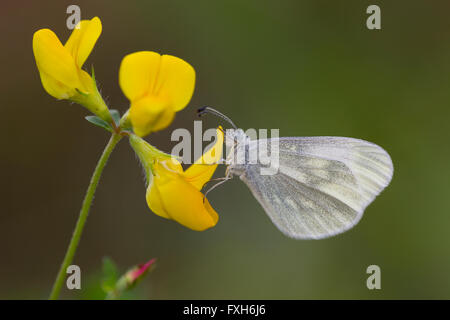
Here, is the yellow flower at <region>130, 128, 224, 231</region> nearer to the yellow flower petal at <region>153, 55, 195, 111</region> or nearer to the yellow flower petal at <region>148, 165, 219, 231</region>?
the yellow flower petal at <region>148, 165, 219, 231</region>

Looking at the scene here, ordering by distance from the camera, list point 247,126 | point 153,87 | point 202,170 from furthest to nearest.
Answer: point 247,126 → point 202,170 → point 153,87

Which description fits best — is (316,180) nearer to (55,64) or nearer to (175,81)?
(175,81)

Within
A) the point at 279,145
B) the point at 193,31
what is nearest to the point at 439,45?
the point at 193,31

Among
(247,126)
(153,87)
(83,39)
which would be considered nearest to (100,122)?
(153,87)

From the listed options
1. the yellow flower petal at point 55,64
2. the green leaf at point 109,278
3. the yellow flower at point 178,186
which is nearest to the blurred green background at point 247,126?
the green leaf at point 109,278

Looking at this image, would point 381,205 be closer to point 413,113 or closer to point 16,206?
point 413,113
